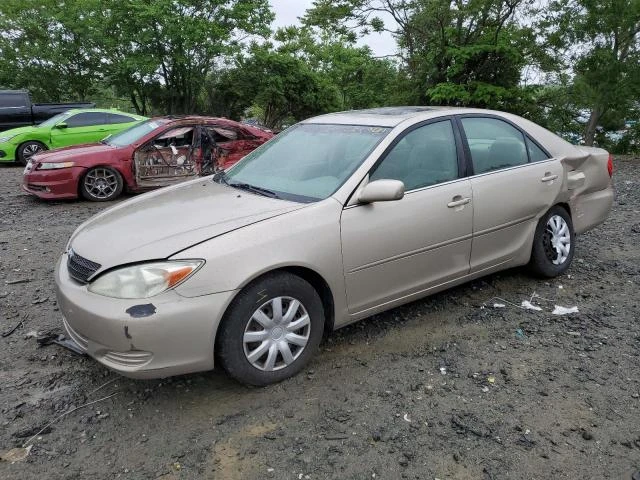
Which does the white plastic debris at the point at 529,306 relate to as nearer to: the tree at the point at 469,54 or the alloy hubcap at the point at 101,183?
the alloy hubcap at the point at 101,183

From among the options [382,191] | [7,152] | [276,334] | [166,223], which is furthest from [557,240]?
[7,152]

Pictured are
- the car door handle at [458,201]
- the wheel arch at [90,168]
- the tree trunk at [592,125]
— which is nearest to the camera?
the car door handle at [458,201]

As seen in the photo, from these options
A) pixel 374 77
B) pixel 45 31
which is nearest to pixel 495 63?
pixel 374 77

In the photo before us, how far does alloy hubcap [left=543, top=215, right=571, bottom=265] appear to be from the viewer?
14.9ft

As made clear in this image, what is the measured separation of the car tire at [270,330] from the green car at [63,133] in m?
10.1

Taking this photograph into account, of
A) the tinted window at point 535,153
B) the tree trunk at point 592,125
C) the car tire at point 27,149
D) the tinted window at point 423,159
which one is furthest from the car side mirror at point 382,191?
the tree trunk at point 592,125

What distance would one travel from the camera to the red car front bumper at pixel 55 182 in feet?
26.0

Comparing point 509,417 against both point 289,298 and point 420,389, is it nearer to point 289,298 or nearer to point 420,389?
point 420,389

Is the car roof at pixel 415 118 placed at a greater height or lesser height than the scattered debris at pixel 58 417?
greater

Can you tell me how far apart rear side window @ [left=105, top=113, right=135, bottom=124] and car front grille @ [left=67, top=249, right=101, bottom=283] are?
988cm

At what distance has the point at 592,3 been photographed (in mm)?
12242

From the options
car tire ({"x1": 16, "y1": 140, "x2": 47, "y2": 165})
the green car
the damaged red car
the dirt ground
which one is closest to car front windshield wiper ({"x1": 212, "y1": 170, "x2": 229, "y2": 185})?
the dirt ground

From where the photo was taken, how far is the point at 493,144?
4168 millimetres

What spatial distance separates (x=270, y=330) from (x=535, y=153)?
2.80 metres
